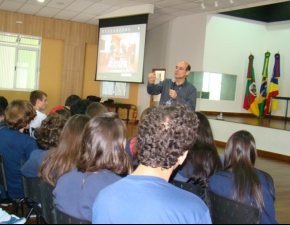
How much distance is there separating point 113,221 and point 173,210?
0.19m

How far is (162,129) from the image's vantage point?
1135 millimetres

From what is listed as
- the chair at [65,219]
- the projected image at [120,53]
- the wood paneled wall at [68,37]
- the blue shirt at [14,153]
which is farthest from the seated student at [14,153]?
the wood paneled wall at [68,37]

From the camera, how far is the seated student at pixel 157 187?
1.01 metres

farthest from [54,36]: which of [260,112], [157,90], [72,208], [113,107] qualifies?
[72,208]

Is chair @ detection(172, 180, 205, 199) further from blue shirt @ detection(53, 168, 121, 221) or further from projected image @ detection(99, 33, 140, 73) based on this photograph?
projected image @ detection(99, 33, 140, 73)

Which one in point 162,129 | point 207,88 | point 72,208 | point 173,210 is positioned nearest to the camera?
point 173,210

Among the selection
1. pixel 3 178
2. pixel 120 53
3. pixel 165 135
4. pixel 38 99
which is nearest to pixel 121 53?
pixel 120 53

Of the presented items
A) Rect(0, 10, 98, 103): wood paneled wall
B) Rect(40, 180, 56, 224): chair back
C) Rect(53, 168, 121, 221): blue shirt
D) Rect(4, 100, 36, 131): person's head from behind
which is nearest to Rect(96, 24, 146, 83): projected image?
Rect(0, 10, 98, 103): wood paneled wall

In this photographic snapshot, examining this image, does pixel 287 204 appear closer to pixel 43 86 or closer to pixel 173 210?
pixel 173 210

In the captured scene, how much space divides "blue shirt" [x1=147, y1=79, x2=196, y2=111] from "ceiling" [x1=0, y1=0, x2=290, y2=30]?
14.7 feet

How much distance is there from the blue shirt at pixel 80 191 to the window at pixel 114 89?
10.6 m

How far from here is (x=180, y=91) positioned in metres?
4.14

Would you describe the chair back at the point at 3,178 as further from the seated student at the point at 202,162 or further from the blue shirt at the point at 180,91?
A: the blue shirt at the point at 180,91

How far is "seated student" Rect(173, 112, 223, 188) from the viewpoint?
7.53ft
